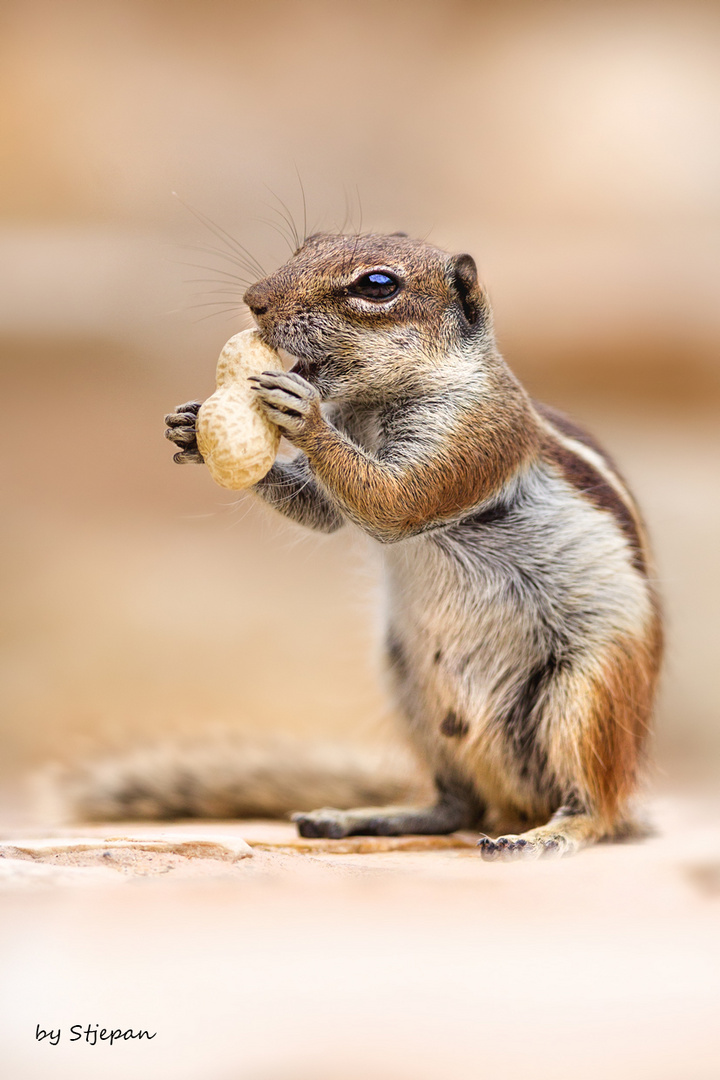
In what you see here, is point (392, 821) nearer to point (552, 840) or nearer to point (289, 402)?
point (552, 840)

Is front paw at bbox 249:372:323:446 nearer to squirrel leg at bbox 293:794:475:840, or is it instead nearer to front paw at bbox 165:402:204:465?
front paw at bbox 165:402:204:465

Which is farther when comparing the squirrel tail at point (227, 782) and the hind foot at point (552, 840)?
the squirrel tail at point (227, 782)

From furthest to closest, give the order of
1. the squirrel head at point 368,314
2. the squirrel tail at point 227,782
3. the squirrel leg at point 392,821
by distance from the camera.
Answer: the squirrel tail at point 227,782 < the squirrel leg at point 392,821 < the squirrel head at point 368,314

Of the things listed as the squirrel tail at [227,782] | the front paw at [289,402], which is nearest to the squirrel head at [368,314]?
the front paw at [289,402]

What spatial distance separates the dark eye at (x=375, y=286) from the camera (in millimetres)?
2059

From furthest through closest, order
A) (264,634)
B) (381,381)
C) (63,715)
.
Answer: (264,634), (63,715), (381,381)

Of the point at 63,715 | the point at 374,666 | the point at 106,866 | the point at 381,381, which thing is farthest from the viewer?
the point at 63,715

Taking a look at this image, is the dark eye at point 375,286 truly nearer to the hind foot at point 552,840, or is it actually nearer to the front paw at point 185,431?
the front paw at point 185,431

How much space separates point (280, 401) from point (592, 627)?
30.1 inches

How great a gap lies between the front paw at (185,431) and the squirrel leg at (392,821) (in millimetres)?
796

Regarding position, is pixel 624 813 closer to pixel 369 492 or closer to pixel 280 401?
pixel 369 492

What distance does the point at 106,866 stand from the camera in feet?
6.22

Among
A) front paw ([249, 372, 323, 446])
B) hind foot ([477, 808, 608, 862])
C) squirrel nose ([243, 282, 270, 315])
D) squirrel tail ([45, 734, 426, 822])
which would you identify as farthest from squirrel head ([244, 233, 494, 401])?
squirrel tail ([45, 734, 426, 822])

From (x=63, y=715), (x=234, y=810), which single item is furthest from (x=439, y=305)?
(x=63, y=715)
